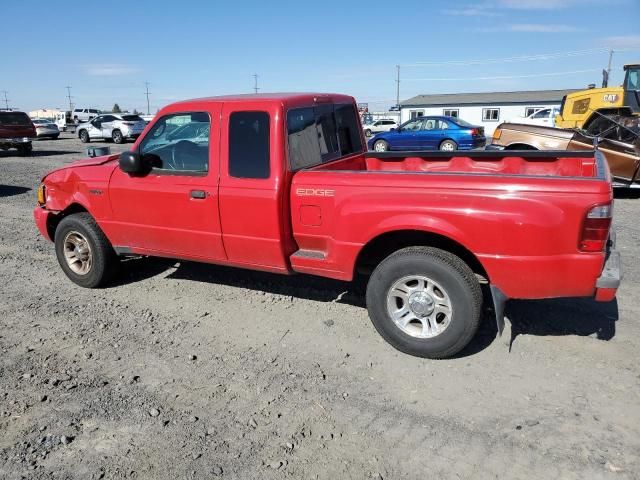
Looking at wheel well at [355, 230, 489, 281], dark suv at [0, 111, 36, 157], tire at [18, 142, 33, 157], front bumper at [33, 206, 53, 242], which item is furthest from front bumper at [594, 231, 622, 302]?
tire at [18, 142, 33, 157]

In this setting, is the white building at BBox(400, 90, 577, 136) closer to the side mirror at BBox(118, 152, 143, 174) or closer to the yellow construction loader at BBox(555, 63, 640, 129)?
the yellow construction loader at BBox(555, 63, 640, 129)

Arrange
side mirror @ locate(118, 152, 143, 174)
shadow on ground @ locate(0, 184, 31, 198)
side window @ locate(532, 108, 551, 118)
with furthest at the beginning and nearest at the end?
side window @ locate(532, 108, 551, 118)
shadow on ground @ locate(0, 184, 31, 198)
side mirror @ locate(118, 152, 143, 174)

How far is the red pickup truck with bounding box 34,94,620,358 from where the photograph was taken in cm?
329

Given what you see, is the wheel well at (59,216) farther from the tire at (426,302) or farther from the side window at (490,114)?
the side window at (490,114)

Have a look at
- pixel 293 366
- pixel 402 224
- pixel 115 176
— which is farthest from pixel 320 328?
pixel 115 176

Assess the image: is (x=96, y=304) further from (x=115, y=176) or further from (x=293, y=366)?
(x=293, y=366)

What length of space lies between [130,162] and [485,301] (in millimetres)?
3512

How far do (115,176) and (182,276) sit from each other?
4.60ft

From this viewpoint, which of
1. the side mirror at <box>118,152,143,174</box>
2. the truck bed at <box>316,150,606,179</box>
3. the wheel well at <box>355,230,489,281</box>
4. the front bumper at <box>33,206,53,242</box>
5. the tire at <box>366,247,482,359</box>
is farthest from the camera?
the front bumper at <box>33,206,53,242</box>

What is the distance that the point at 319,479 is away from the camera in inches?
103

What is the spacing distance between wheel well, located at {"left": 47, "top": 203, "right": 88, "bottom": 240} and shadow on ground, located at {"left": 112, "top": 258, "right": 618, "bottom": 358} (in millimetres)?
818

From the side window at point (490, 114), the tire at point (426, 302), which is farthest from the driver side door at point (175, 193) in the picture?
the side window at point (490, 114)

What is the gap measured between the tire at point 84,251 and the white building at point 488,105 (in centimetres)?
4109

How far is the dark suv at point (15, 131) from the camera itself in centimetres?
1916
